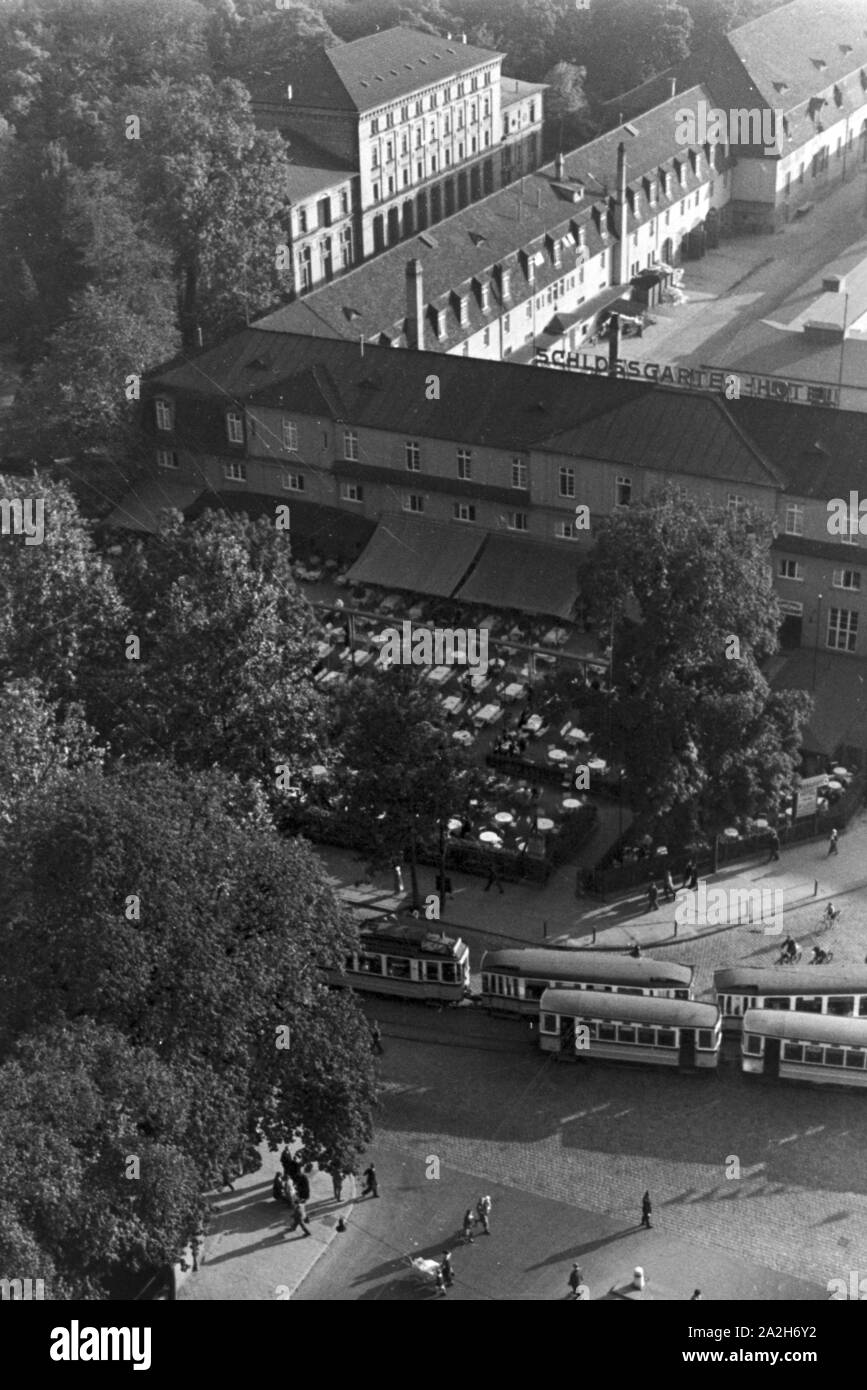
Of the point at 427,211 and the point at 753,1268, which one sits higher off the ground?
the point at 427,211

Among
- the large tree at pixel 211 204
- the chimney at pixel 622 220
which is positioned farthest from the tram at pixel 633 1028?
the chimney at pixel 622 220

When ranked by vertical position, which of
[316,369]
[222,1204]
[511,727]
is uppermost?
[316,369]

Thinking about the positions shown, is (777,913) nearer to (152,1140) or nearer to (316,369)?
(152,1140)

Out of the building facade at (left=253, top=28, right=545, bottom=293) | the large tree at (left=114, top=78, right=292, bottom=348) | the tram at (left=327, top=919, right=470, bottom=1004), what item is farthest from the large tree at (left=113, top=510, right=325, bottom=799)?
the building facade at (left=253, top=28, right=545, bottom=293)

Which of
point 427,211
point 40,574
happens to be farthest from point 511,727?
point 427,211

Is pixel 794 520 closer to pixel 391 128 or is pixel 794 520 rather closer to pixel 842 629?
pixel 842 629

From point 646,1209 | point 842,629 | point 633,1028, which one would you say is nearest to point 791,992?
point 633,1028

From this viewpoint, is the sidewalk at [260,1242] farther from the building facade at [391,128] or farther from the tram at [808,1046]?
the building facade at [391,128]
